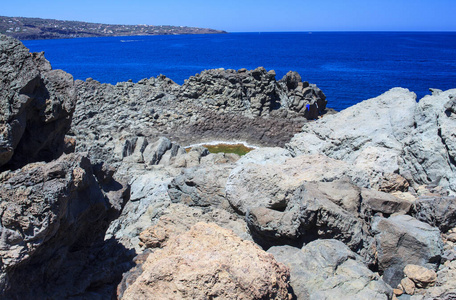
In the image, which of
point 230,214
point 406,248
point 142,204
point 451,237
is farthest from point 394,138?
point 142,204

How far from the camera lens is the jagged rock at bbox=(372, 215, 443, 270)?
809 cm

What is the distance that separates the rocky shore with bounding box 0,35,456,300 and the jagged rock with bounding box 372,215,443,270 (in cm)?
3

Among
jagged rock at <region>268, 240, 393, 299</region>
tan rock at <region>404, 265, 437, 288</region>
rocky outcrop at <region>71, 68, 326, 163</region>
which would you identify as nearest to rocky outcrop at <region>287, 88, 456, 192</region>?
tan rock at <region>404, 265, 437, 288</region>

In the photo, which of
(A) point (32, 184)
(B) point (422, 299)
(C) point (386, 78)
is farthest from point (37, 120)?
(C) point (386, 78)

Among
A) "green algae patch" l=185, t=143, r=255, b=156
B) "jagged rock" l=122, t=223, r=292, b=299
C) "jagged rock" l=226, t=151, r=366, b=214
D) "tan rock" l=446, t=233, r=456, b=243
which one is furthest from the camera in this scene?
"green algae patch" l=185, t=143, r=255, b=156

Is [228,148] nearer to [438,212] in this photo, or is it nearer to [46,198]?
[438,212]

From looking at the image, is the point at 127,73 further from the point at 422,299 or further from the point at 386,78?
the point at 422,299

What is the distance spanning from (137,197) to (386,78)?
70.5 m

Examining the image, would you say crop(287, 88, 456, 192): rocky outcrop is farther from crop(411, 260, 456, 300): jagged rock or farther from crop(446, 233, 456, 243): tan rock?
crop(411, 260, 456, 300): jagged rock

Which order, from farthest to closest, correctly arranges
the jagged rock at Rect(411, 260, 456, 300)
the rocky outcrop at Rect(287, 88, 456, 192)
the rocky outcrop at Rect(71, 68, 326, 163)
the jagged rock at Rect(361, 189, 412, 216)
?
the rocky outcrop at Rect(71, 68, 326, 163)
the rocky outcrop at Rect(287, 88, 456, 192)
the jagged rock at Rect(361, 189, 412, 216)
the jagged rock at Rect(411, 260, 456, 300)

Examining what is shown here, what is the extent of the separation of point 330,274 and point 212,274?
2679 millimetres

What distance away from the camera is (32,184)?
Answer: 586cm

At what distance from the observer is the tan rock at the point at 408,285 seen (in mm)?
7639

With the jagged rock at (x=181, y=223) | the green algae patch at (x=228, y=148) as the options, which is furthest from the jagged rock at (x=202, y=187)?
the green algae patch at (x=228, y=148)
